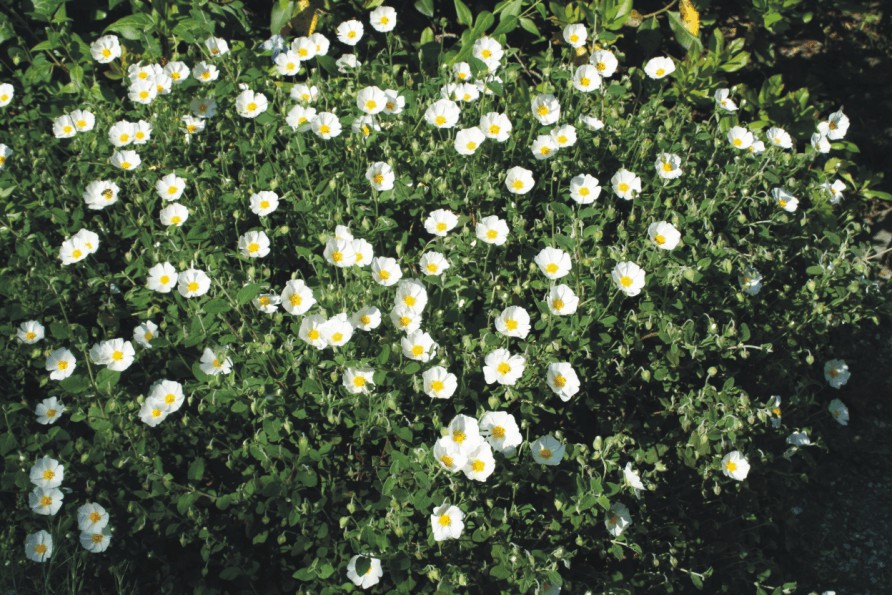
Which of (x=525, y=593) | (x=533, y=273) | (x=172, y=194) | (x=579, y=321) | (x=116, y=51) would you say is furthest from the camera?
(x=116, y=51)

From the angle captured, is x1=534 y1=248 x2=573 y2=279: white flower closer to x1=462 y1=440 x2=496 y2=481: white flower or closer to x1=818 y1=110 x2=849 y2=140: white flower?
x1=462 y1=440 x2=496 y2=481: white flower

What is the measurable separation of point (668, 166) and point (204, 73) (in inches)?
71.5

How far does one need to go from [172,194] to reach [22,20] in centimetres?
149

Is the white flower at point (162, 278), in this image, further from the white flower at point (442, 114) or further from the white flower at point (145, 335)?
the white flower at point (442, 114)

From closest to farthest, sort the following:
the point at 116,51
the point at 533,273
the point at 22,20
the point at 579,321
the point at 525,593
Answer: the point at 525,593 < the point at 579,321 < the point at 533,273 < the point at 116,51 < the point at 22,20

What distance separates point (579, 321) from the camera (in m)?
2.50

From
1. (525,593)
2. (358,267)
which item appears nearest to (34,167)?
(358,267)

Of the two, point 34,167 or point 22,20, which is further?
point 22,20

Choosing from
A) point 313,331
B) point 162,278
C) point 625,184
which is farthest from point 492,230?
point 162,278

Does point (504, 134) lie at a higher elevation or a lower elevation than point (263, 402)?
higher

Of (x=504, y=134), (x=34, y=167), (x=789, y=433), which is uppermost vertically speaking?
(x=504, y=134)

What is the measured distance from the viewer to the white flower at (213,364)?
2443mm

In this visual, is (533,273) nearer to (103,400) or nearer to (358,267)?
(358,267)

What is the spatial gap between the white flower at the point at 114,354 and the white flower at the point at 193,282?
0.24 metres
